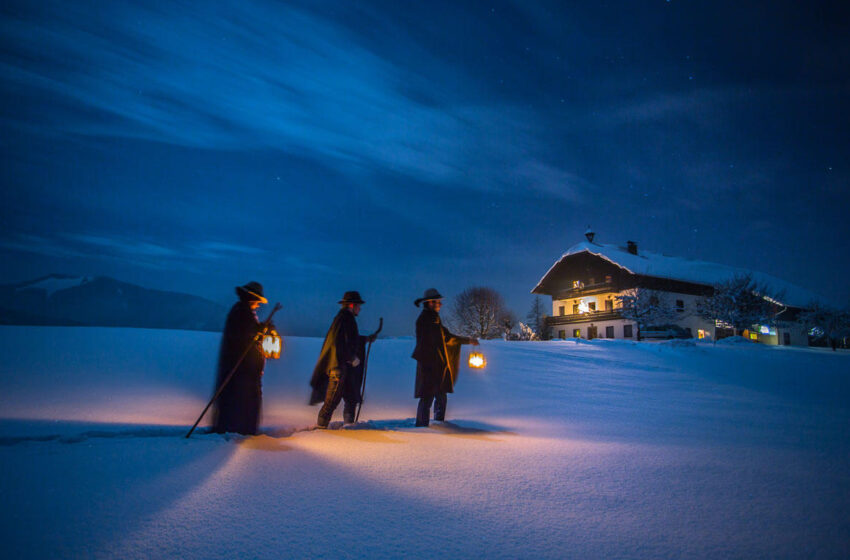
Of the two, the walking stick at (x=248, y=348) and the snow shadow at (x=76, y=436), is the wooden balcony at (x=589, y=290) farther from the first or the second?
the snow shadow at (x=76, y=436)

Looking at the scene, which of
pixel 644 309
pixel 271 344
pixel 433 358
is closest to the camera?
pixel 271 344

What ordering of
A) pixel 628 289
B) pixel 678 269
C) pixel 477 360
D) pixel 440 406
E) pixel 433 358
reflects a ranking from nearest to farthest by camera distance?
pixel 433 358, pixel 440 406, pixel 477 360, pixel 628 289, pixel 678 269

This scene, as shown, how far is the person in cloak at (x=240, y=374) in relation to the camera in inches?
200

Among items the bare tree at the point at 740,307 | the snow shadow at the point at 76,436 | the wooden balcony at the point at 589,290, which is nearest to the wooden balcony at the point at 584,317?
the wooden balcony at the point at 589,290

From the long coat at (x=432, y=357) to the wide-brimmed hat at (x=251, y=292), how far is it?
2383 millimetres

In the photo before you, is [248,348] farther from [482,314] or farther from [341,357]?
[482,314]

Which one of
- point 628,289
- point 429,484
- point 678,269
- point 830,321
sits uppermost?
point 678,269

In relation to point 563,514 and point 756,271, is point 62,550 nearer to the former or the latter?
point 563,514

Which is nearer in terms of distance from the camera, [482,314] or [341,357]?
[341,357]

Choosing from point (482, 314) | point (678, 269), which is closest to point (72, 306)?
point (482, 314)

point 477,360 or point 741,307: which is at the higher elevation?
point 741,307

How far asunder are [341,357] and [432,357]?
140cm

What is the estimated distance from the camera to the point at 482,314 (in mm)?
48938

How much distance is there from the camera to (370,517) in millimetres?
2518
